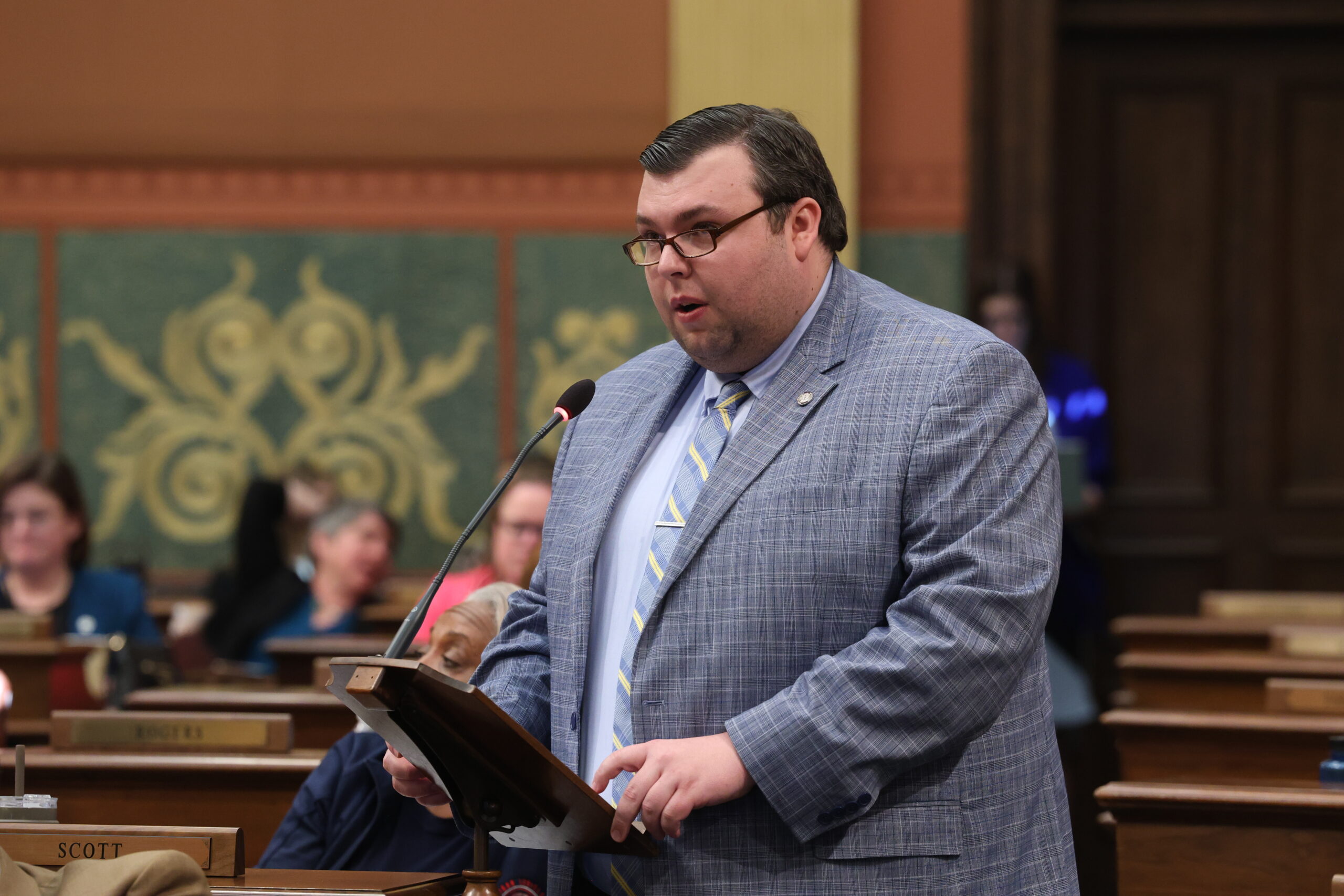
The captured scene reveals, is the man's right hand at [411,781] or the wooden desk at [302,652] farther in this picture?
the wooden desk at [302,652]

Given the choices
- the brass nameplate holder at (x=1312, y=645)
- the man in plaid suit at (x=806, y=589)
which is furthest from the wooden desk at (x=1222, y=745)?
the man in plaid suit at (x=806, y=589)

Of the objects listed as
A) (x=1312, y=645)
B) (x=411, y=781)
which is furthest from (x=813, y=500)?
(x=1312, y=645)

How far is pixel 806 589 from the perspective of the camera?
1645 millimetres

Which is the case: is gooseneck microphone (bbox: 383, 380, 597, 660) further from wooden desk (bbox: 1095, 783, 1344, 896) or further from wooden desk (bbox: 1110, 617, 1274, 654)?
wooden desk (bbox: 1110, 617, 1274, 654)

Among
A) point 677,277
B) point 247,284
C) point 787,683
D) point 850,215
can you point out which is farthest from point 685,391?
point 247,284

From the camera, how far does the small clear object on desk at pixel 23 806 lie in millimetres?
1929

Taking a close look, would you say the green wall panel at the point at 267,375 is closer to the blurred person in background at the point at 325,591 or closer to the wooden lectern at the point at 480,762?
the blurred person in background at the point at 325,591

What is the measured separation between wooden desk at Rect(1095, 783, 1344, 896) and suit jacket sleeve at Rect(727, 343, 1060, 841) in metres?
0.83

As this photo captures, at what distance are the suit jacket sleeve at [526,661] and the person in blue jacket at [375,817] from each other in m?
0.41

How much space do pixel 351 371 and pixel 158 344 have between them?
30.5 inches

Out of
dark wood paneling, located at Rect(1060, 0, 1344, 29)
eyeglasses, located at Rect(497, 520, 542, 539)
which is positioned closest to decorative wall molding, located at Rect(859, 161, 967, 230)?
dark wood paneling, located at Rect(1060, 0, 1344, 29)

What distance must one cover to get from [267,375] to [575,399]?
458cm

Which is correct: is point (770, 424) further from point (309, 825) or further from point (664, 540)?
point (309, 825)

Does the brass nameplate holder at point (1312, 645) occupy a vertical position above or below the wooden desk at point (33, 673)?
above
